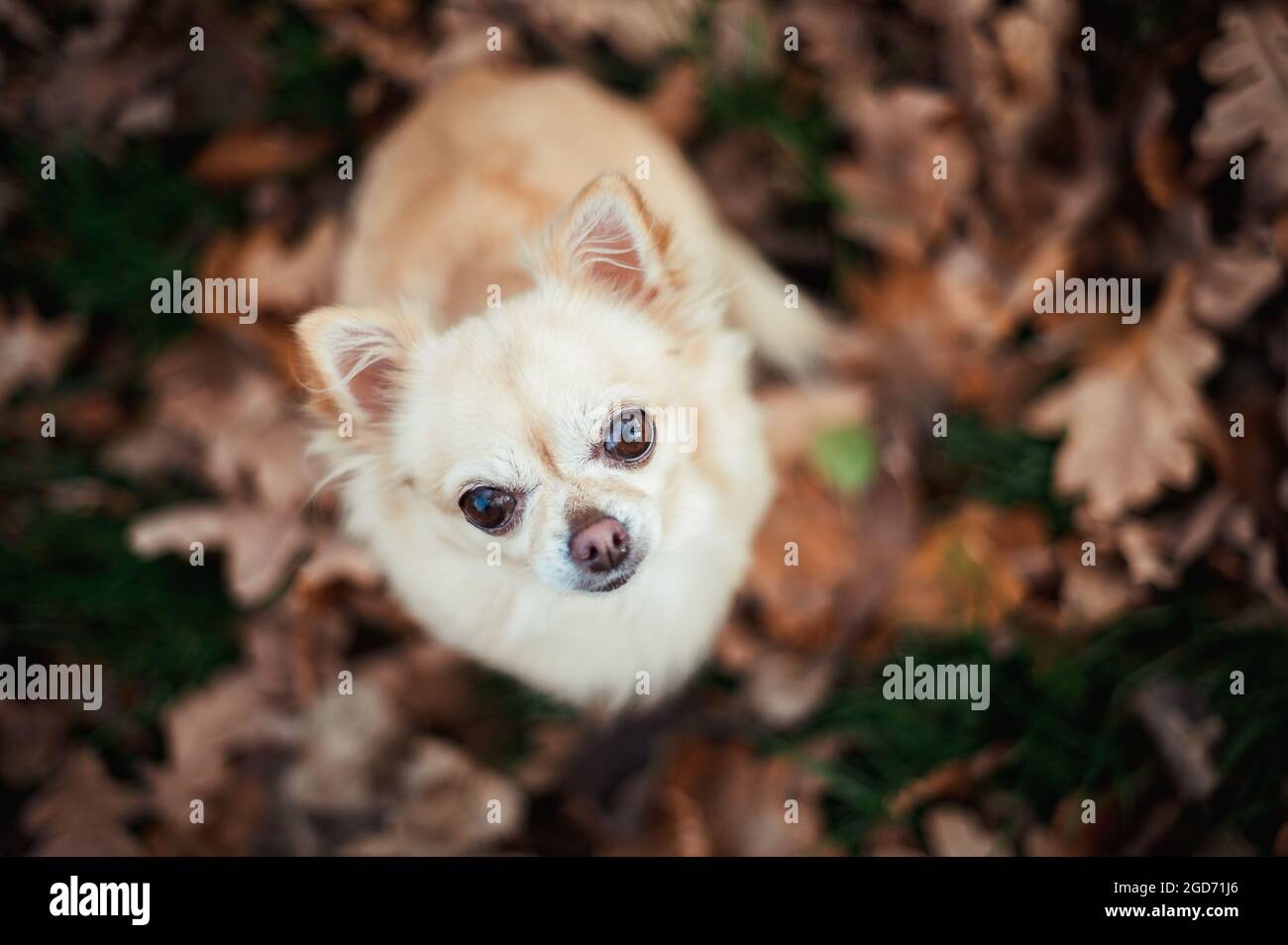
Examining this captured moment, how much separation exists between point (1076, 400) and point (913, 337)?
1.66ft

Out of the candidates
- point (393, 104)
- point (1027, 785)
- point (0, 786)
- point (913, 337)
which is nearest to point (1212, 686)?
point (1027, 785)

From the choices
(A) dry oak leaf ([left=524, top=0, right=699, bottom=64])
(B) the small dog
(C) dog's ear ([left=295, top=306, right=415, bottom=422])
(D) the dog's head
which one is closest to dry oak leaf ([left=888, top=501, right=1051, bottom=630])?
(B) the small dog

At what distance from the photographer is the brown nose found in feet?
5.69

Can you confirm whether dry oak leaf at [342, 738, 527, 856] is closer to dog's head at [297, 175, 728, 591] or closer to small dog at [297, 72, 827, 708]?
small dog at [297, 72, 827, 708]

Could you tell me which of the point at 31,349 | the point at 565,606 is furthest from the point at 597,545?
the point at 31,349

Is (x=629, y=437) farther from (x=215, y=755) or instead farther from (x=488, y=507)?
(x=215, y=755)

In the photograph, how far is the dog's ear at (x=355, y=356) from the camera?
Answer: 1611mm

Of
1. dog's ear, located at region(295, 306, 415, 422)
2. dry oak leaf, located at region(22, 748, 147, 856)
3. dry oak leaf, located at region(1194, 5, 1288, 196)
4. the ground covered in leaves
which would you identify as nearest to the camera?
dog's ear, located at region(295, 306, 415, 422)

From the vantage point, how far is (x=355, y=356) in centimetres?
176

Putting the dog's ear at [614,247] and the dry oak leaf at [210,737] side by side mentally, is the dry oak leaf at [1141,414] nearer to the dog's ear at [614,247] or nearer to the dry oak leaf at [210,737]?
the dog's ear at [614,247]

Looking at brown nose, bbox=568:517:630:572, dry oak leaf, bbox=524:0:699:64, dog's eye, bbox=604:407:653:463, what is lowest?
brown nose, bbox=568:517:630:572

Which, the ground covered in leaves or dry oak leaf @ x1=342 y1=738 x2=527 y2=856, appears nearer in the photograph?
the ground covered in leaves

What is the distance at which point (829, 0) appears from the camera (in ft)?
9.07

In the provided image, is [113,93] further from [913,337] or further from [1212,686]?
[1212,686]
